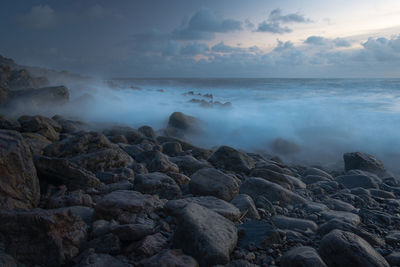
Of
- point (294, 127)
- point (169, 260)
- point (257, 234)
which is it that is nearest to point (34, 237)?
point (169, 260)

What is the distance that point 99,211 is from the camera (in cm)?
226

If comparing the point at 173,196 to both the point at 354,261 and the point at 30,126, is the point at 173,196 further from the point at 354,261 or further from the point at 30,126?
the point at 30,126

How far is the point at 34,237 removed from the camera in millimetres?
1710

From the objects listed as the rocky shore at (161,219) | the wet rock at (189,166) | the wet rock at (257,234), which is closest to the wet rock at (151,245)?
the rocky shore at (161,219)

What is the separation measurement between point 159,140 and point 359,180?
14.6 feet

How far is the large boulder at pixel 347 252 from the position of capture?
195 centimetres

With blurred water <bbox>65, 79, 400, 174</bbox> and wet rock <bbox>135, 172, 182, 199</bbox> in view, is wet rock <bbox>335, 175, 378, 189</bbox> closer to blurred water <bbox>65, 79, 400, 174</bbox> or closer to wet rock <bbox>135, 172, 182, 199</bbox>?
blurred water <bbox>65, 79, 400, 174</bbox>

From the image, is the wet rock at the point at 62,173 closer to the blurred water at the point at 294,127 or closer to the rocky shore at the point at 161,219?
the rocky shore at the point at 161,219

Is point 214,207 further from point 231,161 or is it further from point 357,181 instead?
point 357,181

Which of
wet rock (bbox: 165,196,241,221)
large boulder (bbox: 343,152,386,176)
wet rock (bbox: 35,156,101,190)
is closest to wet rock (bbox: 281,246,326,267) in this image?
wet rock (bbox: 165,196,241,221)

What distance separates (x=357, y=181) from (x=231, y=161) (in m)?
2.30

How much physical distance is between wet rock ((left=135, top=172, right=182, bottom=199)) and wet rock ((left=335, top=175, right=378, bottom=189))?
134 inches

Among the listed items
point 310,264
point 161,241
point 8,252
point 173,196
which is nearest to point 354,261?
point 310,264

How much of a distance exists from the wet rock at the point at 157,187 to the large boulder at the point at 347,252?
153 cm
